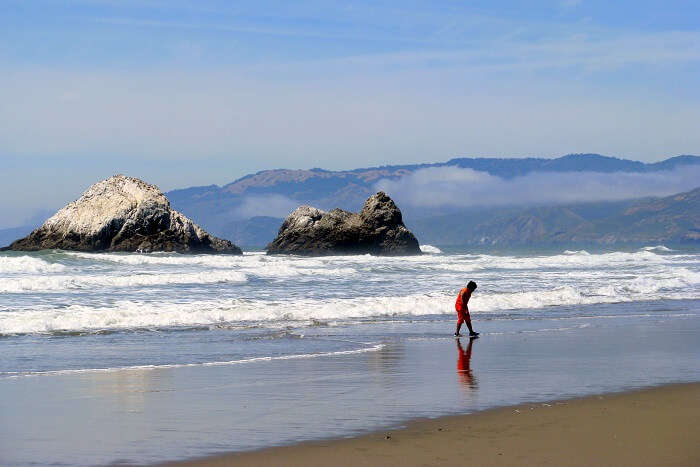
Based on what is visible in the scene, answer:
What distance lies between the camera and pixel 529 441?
25.9ft

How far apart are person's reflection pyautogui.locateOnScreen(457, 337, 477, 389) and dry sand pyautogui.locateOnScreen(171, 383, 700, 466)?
5.87 feet

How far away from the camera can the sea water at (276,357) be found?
8609mm

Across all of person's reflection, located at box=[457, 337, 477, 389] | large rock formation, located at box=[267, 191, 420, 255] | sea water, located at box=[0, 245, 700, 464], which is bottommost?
person's reflection, located at box=[457, 337, 477, 389]

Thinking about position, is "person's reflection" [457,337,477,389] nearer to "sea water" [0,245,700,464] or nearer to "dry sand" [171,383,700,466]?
"sea water" [0,245,700,464]

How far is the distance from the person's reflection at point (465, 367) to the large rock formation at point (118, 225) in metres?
40.6

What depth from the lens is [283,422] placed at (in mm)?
8781

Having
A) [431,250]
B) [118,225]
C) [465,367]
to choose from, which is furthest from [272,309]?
[431,250]

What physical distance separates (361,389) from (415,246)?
56353mm

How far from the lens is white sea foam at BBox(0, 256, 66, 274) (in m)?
35.1

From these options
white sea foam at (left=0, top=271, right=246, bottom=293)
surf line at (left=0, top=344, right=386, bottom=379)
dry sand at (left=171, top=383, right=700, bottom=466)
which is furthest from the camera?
white sea foam at (left=0, top=271, right=246, bottom=293)

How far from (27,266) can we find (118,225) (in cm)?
1900

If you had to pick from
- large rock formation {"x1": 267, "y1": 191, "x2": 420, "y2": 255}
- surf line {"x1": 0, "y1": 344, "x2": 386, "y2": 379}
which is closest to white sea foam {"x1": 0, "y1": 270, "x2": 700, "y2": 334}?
surf line {"x1": 0, "y1": 344, "x2": 386, "y2": 379}

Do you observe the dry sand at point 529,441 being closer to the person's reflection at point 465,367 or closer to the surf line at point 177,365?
the person's reflection at point 465,367

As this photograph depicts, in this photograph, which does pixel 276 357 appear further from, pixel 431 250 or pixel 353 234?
pixel 431 250
